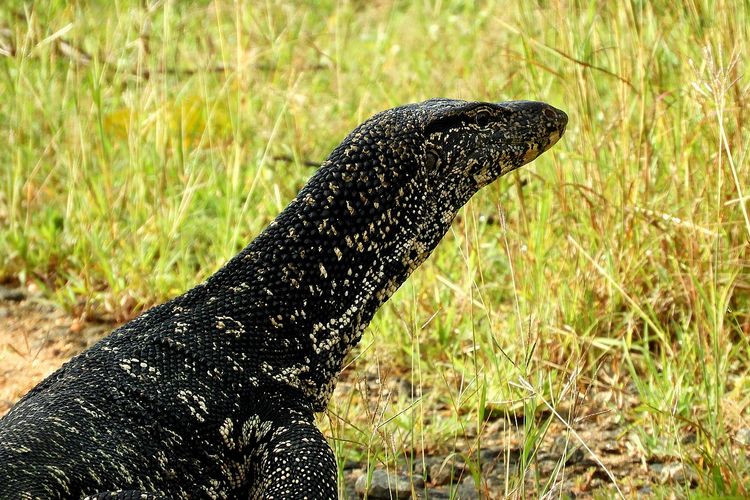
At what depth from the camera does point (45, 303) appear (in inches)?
223

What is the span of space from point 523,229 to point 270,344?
218 cm

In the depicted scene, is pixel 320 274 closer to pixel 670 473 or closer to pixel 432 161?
pixel 432 161

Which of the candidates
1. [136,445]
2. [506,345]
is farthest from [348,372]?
[136,445]

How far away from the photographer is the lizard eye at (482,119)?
398 centimetres

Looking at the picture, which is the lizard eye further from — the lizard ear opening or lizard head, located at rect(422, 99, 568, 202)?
the lizard ear opening

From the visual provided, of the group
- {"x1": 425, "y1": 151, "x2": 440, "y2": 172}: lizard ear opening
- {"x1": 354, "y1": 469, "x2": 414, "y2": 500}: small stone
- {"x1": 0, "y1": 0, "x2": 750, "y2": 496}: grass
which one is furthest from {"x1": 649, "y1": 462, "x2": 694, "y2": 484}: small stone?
{"x1": 425, "y1": 151, "x2": 440, "y2": 172}: lizard ear opening

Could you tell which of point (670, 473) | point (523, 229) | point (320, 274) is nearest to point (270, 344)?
point (320, 274)

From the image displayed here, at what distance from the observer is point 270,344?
354 centimetres

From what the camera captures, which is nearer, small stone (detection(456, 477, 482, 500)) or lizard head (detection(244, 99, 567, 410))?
lizard head (detection(244, 99, 567, 410))

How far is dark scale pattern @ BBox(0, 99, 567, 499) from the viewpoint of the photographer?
125 inches

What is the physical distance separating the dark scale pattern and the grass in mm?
272

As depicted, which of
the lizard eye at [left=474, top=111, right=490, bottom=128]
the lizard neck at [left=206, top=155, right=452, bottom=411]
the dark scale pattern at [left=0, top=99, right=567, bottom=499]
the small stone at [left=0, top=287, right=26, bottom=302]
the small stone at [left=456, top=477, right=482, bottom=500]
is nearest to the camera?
the dark scale pattern at [left=0, top=99, right=567, bottom=499]

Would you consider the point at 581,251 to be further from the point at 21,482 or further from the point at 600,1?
the point at 21,482

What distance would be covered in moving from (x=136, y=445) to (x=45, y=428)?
26cm
